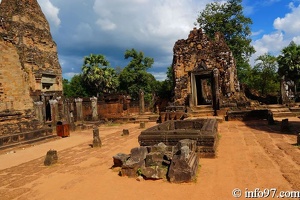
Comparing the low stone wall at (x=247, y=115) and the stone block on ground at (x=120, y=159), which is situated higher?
the low stone wall at (x=247, y=115)

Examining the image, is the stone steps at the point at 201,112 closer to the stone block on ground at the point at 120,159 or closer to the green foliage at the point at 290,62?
the stone block on ground at the point at 120,159

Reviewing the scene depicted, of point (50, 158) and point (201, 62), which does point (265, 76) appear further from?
point (50, 158)

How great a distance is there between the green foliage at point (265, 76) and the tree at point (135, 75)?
49.7ft

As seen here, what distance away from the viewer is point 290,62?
84.2 ft

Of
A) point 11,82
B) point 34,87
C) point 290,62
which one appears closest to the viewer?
point 11,82

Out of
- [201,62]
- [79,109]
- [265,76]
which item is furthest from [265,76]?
[79,109]

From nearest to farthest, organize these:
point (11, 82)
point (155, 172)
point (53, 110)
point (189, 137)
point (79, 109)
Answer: point (155, 172), point (189, 137), point (11, 82), point (53, 110), point (79, 109)

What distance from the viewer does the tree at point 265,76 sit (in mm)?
31531

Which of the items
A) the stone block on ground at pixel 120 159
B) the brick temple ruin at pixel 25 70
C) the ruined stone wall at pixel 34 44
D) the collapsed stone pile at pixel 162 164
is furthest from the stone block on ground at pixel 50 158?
the ruined stone wall at pixel 34 44

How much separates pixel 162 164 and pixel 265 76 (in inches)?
1216

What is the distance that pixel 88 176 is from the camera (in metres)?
5.61

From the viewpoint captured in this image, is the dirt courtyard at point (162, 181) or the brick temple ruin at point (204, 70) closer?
the dirt courtyard at point (162, 181)

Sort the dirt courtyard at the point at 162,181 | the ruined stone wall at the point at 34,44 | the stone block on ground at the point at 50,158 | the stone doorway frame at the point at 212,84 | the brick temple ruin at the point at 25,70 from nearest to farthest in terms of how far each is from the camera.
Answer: the dirt courtyard at the point at 162,181, the stone block on ground at the point at 50,158, the brick temple ruin at the point at 25,70, the stone doorway frame at the point at 212,84, the ruined stone wall at the point at 34,44

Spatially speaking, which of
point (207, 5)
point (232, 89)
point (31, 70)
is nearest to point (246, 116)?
point (232, 89)
